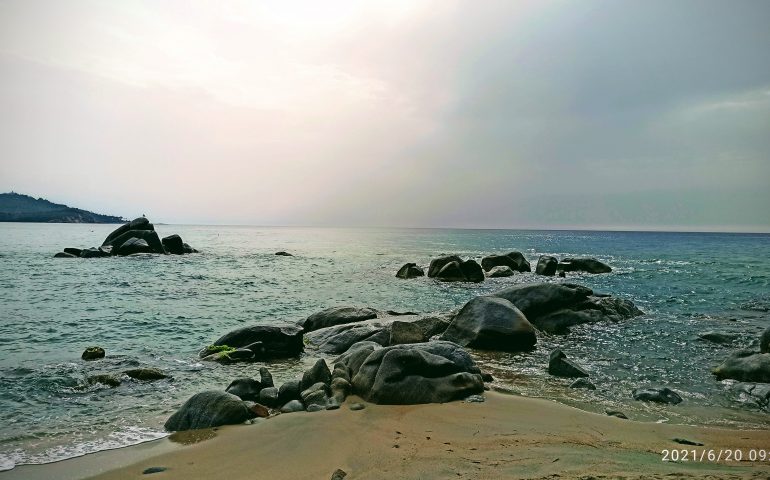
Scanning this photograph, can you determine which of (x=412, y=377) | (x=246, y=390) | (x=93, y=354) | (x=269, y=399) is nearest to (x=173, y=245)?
(x=93, y=354)

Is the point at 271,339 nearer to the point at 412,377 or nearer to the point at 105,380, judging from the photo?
the point at 105,380

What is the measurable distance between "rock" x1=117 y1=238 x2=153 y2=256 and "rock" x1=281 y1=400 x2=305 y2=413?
48.8m

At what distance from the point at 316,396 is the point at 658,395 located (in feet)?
21.4

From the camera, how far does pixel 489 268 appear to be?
128ft

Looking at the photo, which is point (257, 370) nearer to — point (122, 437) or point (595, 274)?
point (122, 437)

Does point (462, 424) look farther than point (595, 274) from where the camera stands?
No

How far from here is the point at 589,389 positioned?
8.73 m

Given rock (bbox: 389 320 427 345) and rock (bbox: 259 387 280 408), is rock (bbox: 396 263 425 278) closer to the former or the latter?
rock (bbox: 389 320 427 345)

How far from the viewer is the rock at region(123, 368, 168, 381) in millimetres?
9516

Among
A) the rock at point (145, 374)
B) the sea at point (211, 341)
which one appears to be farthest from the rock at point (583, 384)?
the rock at point (145, 374)

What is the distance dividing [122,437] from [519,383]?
7.50m

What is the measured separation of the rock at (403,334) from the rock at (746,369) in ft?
23.3

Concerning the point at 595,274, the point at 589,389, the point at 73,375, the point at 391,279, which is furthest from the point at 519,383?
the point at 595,274

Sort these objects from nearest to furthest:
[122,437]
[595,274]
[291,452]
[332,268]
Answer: [291,452] → [122,437] → [595,274] → [332,268]
